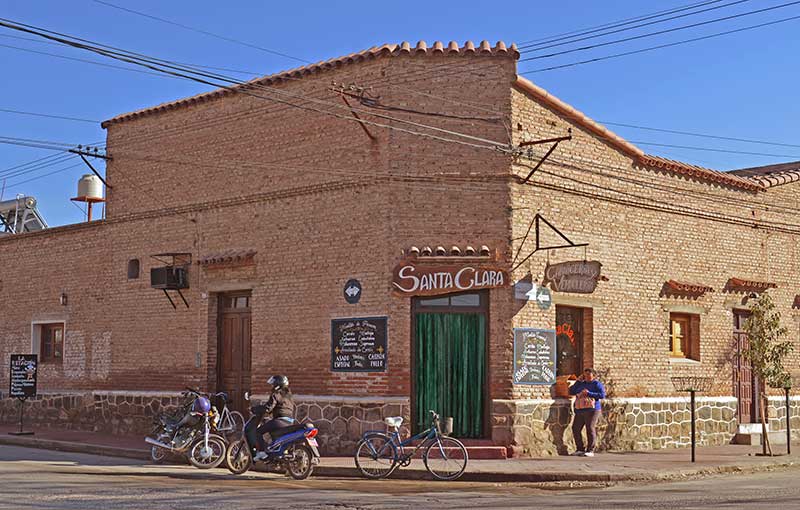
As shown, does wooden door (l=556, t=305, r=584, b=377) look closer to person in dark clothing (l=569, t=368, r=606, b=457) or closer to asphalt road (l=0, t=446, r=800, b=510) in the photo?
person in dark clothing (l=569, t=368, r=606, b=457)

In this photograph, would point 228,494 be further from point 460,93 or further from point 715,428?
point 715,428

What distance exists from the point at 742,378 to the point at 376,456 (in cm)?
1061

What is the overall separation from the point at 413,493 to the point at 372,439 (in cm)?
216

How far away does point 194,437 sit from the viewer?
17219 millimetres

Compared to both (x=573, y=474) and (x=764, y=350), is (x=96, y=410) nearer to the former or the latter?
(x=573, y=474)

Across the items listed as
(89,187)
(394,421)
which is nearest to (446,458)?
(394,421)

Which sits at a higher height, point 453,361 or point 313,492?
point 453,361

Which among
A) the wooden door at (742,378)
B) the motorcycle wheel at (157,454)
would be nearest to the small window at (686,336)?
the wooden door at (742,378)

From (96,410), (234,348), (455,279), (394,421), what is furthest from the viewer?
(96,410)

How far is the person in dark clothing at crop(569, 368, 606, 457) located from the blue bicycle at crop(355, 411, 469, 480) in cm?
349

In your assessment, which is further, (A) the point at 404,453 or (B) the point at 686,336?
(B) the point at 686,336

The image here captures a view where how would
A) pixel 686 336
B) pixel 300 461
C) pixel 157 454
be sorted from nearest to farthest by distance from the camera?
pixel 300 461 < pixel 157 454 < pixel 686 336

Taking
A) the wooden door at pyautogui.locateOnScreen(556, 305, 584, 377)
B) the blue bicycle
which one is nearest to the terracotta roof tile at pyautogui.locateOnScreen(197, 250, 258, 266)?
the blue bicycle

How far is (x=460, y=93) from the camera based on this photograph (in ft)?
60.7
